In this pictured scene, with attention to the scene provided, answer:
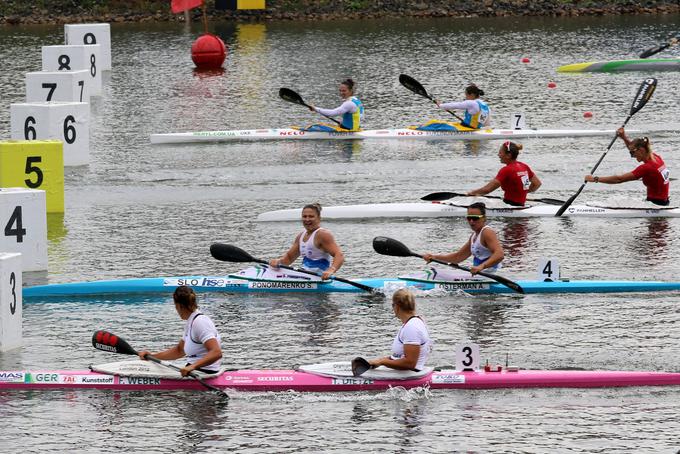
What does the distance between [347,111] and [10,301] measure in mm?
16716

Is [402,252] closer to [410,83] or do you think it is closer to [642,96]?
[642,96]

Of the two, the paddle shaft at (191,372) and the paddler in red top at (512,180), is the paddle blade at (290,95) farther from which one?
the paddle shaft at (191,372)

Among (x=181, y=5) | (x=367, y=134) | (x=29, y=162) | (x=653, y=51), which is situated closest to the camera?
(x=29, y=162)

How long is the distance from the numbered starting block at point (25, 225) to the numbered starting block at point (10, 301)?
3.60 meters

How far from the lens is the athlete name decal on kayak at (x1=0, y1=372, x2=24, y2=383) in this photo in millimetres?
17141

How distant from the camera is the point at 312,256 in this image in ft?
69.9

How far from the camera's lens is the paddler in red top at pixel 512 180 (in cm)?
2564

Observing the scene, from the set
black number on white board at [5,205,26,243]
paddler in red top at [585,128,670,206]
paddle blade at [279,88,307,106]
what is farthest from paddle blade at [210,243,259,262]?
paddle blade at [279,88,307,106]

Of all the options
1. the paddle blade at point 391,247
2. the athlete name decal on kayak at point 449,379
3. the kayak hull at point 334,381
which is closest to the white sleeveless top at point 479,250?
the paddle blade at point 391,247

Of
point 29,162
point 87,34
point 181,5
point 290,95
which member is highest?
point 181,5

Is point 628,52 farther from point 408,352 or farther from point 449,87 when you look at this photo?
point 408,352

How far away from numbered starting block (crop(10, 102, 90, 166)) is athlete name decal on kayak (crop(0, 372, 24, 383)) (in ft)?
47.2

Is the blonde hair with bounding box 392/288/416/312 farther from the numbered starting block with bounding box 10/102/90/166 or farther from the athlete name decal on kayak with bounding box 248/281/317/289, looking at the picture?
the numbered starting block with bounding box 10/102/90/166

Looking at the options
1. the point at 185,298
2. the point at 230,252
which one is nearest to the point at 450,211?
the point at 230,252
